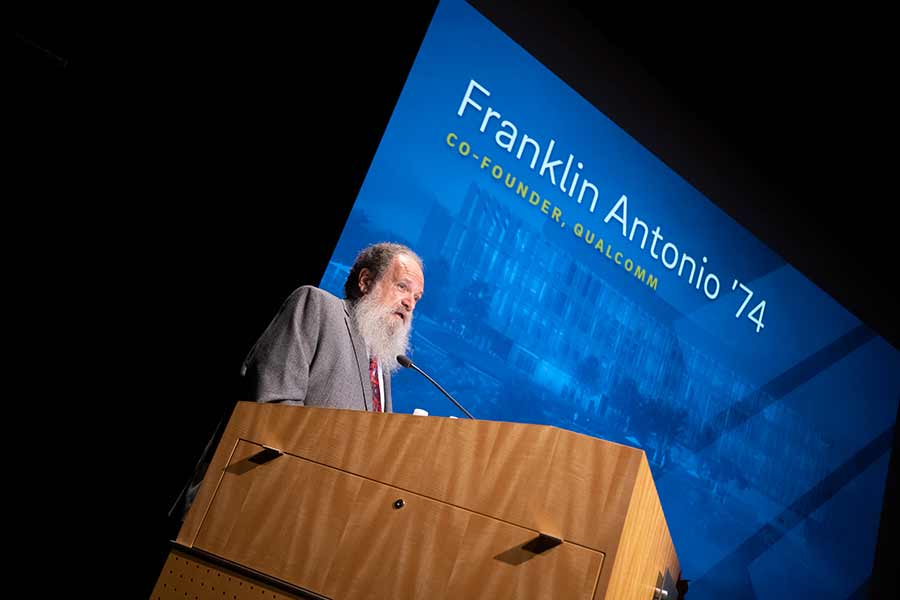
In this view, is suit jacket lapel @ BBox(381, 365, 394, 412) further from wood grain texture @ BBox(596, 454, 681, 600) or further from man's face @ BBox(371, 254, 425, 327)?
wood grain texture @ BBox(596, 454, 681, 600)

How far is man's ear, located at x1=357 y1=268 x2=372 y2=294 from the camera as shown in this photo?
285cm

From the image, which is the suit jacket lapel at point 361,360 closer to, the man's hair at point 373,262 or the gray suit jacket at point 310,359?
the gray suit jacket at point 310,359

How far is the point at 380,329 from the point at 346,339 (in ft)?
0.93

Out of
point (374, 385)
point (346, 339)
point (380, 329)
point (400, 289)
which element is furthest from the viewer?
point (400, 289)

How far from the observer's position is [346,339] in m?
2.43

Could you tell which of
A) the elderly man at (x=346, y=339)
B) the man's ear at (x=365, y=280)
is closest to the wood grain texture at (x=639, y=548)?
the elderly man at (x=346, y=339)

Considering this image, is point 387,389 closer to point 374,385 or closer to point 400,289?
point 374,385

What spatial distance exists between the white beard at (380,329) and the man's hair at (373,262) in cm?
10

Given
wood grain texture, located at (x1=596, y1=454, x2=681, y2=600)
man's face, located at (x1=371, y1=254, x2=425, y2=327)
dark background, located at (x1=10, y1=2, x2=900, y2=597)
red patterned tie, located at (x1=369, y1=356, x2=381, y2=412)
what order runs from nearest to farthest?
wood grain texture, located at (x1=596, y1=454, x2=681, y2=600)
dark background, located at (x1=10, y1=2, x2=900, y2=597)
red patterned tie, located at (x1=369, y1=356, x2=381, y2=412)
man's face, located at (x1=371, y1=254, x2=425, y2=327)

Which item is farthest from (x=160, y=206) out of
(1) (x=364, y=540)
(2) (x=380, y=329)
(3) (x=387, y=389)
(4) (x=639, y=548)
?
(4) (x=639, y=548)

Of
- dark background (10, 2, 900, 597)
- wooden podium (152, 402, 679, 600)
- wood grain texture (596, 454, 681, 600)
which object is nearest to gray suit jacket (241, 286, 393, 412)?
wooden podium (152, 402, 679, 600)

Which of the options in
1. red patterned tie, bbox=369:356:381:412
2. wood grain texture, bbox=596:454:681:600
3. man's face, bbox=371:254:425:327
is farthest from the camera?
man's face, bbox=371:254:425:327

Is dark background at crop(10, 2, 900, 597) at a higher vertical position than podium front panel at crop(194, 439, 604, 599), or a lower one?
higher

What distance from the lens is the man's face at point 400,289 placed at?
9.18 ft
